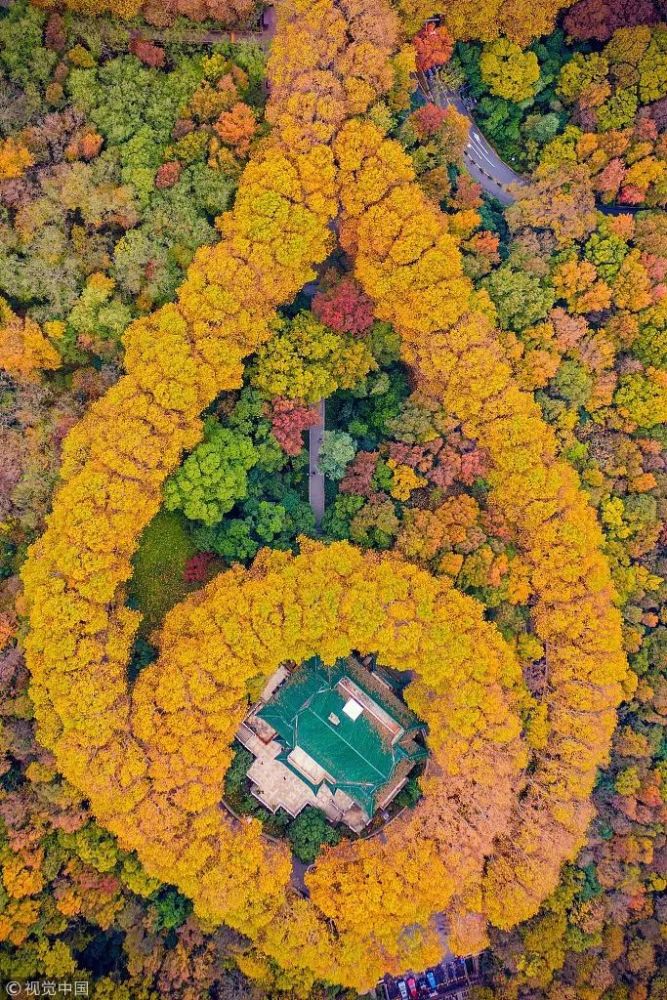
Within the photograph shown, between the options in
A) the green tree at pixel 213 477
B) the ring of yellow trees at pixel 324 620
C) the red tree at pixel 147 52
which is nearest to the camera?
the ring of yellow trees at pixel 324 620

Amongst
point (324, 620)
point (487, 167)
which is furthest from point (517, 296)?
point (324, 620)

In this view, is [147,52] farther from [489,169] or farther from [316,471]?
[316,471]

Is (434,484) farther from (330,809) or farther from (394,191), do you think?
(330,809)

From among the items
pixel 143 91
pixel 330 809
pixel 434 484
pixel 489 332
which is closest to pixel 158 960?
pixel 330 809

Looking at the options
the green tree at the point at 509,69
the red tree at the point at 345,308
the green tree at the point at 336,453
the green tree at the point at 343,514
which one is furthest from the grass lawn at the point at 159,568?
the green tree at the point at 509,69

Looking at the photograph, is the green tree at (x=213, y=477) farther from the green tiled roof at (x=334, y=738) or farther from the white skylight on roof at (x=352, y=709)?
the white skylight on roof at (x=352, y=709)
